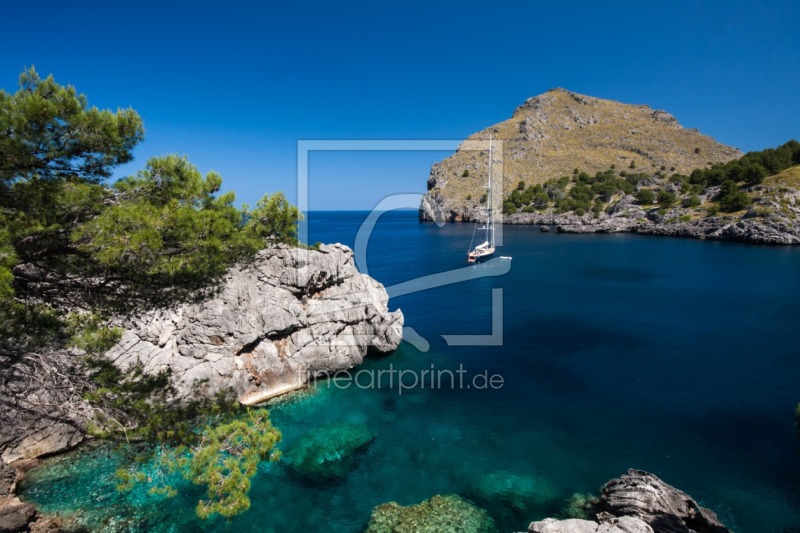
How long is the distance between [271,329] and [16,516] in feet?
50.9

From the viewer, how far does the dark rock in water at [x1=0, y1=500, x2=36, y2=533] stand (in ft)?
51.9

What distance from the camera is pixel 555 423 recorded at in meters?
26.0

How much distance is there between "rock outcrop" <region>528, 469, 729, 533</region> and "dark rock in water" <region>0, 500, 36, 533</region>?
66.7ft

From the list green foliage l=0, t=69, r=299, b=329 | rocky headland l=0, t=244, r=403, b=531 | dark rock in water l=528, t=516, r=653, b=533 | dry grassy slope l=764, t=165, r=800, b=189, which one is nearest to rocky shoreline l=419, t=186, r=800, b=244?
dry grassy slope l=764, t=165, r=800, b=189

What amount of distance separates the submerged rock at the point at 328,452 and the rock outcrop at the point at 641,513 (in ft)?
34.8

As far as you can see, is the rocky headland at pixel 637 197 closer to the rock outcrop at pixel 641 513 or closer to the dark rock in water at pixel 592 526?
the rock outcrop at pixel 641 513

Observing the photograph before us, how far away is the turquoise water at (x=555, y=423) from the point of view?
18828 millimetres

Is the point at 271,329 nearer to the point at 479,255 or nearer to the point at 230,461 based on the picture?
the point at 230,461

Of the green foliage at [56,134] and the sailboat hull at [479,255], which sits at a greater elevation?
the green foliage at [56,134]

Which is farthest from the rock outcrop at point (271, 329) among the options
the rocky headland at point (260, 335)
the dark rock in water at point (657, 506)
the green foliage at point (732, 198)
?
the green foliage at point (732, 198)

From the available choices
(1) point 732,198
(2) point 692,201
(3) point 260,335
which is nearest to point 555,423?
(3) point 260,335

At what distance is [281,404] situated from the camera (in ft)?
91.8

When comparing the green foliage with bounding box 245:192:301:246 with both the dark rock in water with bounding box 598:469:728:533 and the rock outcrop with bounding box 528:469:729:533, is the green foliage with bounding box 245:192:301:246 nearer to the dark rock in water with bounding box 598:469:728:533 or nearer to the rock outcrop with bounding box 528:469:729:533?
the rock outcrop with bounding box 528:469:729:533

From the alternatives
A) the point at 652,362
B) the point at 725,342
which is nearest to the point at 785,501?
the point at 652,362
